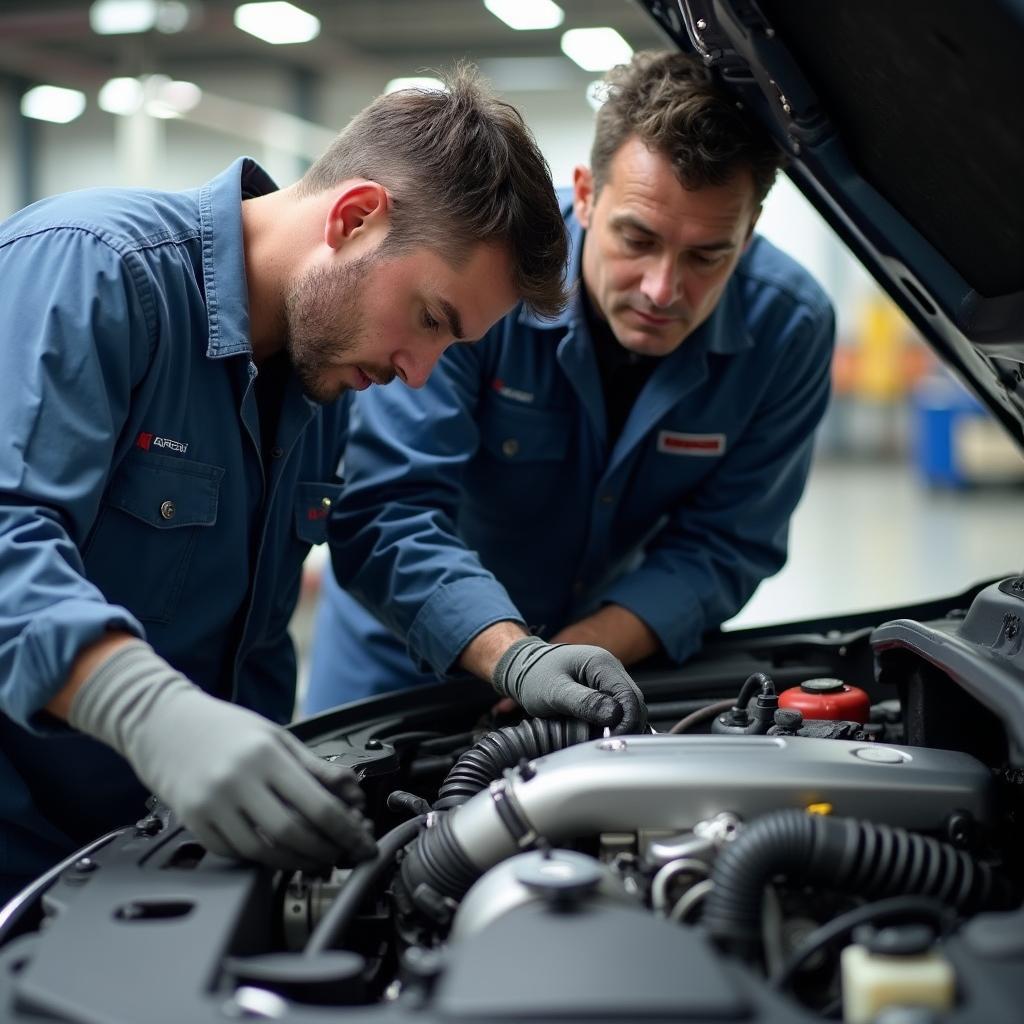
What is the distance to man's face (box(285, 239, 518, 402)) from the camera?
1.27 meters

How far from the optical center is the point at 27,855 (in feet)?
4.12

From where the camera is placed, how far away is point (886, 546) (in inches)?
249

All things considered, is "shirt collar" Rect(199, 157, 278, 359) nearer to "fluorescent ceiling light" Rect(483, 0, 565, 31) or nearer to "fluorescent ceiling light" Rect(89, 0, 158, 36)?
"fluorescent ceiling light" Rect(89, 0, 158, 36)

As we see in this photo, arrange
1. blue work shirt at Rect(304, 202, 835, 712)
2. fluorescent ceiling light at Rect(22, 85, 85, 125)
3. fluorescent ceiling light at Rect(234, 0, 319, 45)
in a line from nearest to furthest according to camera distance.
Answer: blue work shirt at Rect(304, 202, 835, 712) < fluorescent ceiling light at Rect(234, 0, 319, 45) < fluorescent ceiling light at Rect(22, 85, 85, 125)

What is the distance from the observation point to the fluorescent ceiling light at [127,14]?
6.14 meters

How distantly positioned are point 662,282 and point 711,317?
25 centimetres

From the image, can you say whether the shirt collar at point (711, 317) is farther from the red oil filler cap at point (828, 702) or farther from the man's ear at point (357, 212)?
the red oil filler cap at point (828, 702)

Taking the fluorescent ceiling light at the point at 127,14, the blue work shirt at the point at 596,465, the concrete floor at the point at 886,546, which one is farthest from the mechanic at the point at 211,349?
the fluorescent ceiling light at the point at 127,14

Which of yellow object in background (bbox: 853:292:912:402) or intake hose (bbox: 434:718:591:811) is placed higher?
intake hose (bbox: 434:718:591:811)

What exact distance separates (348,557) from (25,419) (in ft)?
2.21

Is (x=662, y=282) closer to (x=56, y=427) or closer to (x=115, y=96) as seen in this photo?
(x=56, y=427)

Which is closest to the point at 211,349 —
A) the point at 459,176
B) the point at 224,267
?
the point at 224,267

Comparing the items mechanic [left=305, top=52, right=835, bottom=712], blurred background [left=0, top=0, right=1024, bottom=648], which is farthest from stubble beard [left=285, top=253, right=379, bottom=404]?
blurred background [left=0, top=0, right=1024, bottom=648]

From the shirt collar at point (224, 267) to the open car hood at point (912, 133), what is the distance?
58 cm
